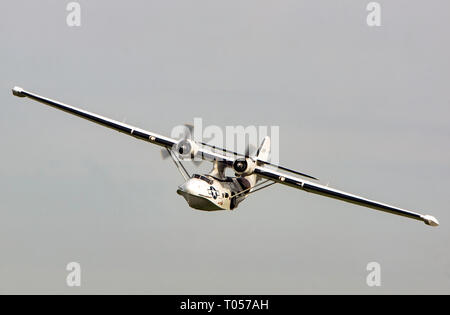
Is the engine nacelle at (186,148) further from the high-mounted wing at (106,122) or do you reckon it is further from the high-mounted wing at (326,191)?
the high-mounted wing at (326,191)

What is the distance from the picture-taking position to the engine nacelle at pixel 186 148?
132 feet

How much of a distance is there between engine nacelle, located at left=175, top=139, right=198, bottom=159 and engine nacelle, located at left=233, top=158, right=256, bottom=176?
2938mm

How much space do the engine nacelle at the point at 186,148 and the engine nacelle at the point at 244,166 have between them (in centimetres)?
294

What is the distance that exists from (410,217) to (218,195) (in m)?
12.1

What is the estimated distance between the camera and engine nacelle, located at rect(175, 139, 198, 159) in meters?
40.3

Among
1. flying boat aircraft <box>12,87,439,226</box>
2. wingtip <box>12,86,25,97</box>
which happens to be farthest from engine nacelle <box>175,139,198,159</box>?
wingtip <box>12,86,25,97</box>

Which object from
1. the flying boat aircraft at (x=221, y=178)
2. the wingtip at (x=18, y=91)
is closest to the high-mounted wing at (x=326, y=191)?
the flying boat aircraft at (x=221, y=178)

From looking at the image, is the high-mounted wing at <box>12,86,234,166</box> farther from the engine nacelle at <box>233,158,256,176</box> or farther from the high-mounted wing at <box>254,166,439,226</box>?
the high-mounted wing at <box>254,166,439,226</box>

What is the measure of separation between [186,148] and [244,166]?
4.00m

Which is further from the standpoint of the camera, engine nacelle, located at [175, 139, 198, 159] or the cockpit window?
engine nacelle, located at [175, 139, 198, 159]
